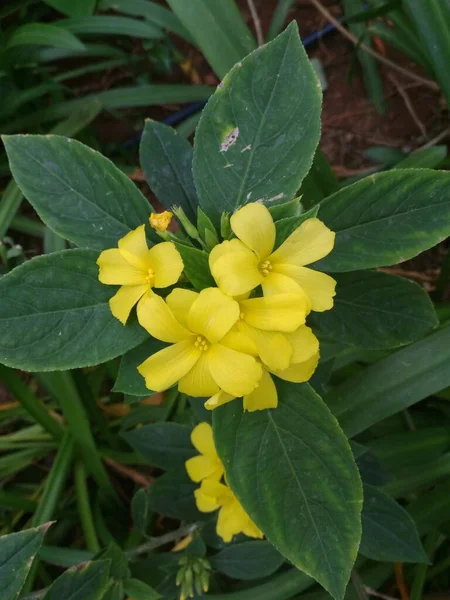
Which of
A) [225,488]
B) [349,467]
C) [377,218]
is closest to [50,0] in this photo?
[377,218]

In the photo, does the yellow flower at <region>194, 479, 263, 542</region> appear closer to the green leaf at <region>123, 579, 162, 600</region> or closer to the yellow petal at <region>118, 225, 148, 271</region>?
the green leaf at <region>123, 579, 162, 600</region>

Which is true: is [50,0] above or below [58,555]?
above

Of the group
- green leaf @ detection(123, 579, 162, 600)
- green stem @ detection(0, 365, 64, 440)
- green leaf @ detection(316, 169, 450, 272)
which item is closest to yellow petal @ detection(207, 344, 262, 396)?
green leaf @ detection(316, 169, 450, 272)

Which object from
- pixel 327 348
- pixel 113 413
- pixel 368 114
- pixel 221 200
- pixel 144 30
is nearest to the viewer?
pixel 221 200

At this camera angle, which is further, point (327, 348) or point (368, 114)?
point (368, 114)

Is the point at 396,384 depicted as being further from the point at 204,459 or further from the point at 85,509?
the point at 85,509

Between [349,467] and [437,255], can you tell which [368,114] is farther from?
[349,467]

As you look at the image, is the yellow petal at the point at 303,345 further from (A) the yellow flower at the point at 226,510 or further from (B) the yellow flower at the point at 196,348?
(A) the yellow flower at the point at 226,510
